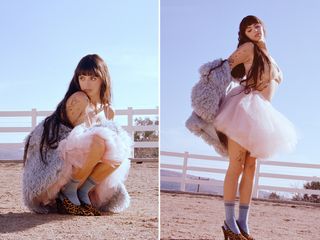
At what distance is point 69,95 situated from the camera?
198 cm

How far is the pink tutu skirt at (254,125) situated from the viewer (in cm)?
164

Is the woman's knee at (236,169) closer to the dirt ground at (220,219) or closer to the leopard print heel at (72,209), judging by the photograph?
the dirt ground at (220,219)

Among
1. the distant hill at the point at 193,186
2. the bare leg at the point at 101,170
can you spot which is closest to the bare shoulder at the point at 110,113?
the bare leg at the point at 101,170

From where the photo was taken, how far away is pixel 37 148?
6.18ft

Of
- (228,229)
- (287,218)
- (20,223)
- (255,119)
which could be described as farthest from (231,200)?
(287,218)

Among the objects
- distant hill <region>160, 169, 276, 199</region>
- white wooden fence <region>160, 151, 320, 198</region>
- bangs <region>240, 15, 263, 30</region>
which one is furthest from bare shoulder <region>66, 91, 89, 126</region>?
distant hill <region>160, 169, 276, 199</region>

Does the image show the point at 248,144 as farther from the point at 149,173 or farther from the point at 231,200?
the point at 149,173

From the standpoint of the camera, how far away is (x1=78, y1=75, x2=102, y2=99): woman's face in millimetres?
2002

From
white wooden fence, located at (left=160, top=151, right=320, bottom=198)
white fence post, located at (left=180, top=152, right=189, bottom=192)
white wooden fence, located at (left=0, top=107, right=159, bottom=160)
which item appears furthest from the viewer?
white wooden fence, located at (left=0, top=107, right=159, bottom=160)

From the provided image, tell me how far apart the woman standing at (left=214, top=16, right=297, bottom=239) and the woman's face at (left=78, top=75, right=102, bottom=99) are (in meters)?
0.56

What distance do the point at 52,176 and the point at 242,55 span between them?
796mm

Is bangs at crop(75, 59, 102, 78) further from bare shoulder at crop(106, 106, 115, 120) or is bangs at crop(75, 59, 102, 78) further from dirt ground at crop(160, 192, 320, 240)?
dirt ground at crop(160, 192, 320, 240)

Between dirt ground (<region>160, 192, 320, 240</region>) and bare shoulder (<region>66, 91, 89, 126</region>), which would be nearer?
bare shoulder (<region>66, 91, 89, 126</region>)

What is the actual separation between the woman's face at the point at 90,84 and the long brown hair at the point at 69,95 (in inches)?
0.5
